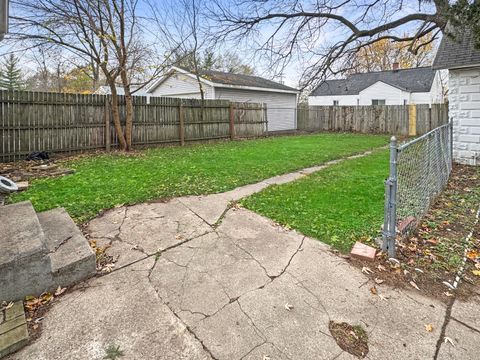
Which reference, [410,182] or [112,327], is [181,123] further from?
[112,327]

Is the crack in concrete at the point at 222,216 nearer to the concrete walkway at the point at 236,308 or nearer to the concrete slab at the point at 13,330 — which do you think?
the concrete walkway at the point at 236,308

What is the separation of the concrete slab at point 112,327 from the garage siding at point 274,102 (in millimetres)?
13200

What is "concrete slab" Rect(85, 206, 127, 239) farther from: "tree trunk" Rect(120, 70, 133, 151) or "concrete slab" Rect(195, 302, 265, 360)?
"tree trunk" Rect(120, 70, 133, 151)

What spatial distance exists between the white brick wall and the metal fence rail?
3.25m

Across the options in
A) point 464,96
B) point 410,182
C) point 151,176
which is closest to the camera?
point 410,182

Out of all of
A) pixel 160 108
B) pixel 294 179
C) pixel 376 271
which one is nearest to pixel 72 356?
pixel 376 271

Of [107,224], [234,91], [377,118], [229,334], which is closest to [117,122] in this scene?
[107,224]

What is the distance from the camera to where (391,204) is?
9.07ft

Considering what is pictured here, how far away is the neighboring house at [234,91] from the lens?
14.5 metres

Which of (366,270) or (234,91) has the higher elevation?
(234,91)

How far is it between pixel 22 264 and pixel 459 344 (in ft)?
9.91

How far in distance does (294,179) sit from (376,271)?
10.6ft

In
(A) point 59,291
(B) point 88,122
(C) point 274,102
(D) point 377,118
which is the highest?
(C) point 274,102

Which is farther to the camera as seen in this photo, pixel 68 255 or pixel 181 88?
pixel 181 88
